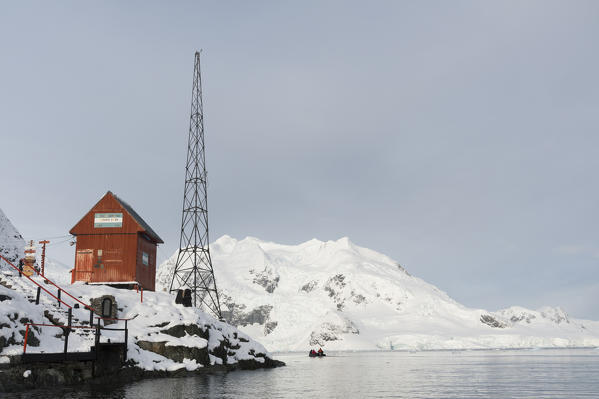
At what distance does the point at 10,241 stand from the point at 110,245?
132ft

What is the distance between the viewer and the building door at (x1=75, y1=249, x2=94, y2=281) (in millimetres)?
51812

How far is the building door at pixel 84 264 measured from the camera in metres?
51.8

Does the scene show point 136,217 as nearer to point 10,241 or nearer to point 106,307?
point 106,307

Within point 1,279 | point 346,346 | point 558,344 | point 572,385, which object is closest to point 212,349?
point 1,279

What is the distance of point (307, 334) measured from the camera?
188 m

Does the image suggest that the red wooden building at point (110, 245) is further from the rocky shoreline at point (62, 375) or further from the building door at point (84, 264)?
the rocky shoreline at point (62, 375)

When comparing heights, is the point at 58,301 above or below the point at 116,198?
below

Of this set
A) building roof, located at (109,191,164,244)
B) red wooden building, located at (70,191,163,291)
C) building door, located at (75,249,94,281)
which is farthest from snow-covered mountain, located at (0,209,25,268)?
building roof, located at (109,191,164,244)

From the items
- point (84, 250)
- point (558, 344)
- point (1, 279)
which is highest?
point (84, 250)

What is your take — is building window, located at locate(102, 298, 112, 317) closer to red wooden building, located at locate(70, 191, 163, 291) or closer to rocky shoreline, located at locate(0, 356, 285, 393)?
rocky shoreline, located at locate(0, 356, 285, 393)

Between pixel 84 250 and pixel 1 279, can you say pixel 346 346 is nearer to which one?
pixel 84 250

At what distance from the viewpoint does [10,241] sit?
8231cm

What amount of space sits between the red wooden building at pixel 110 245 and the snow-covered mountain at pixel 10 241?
31649 mm

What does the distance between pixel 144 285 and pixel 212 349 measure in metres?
12.4
